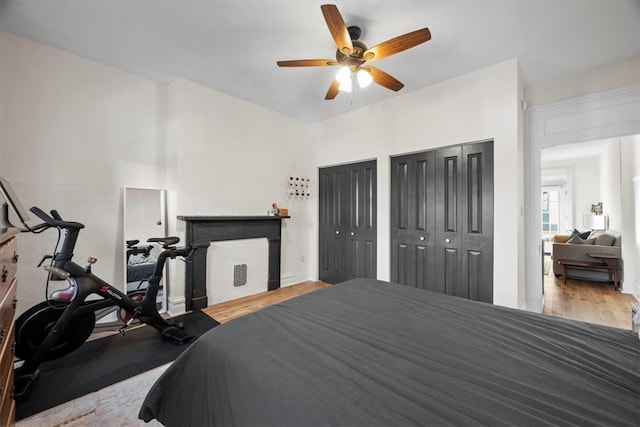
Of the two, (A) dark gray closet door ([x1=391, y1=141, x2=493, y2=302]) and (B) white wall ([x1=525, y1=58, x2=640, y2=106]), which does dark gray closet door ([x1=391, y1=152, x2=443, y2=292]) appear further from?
(B) white wall ([x1=525, y1=58, x2=640, y2=106])

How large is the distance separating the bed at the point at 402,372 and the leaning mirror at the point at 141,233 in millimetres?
2277

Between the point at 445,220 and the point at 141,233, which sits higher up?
the point at 445,220

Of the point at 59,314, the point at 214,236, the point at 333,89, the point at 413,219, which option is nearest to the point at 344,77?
the point at 333,89

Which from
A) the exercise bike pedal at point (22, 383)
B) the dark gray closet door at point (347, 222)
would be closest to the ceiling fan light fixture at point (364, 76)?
the dark gray closet door at point (347, 222)

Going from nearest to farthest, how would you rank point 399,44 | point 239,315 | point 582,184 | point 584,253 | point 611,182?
point 399,44
point 239,315
point 584,253
point 611,182
point 582,184

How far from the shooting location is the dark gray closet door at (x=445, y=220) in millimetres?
2799

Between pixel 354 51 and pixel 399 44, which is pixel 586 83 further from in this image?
pixel 354 51

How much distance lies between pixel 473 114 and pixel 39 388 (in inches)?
174

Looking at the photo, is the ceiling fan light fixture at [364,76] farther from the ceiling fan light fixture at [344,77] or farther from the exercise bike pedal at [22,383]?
the exercise bike pedal at [22,383]

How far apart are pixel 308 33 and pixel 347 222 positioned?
8.46ft

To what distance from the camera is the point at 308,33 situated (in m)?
2.22

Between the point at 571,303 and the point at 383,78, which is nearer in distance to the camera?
the point at 383,78

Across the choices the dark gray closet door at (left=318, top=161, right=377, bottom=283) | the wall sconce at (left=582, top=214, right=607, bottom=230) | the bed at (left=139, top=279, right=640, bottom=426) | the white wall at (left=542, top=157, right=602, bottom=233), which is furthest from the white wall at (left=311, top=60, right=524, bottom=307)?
the white wall at (left=542, top=157, right=602, bottom=233)

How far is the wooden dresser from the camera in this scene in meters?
1.06
